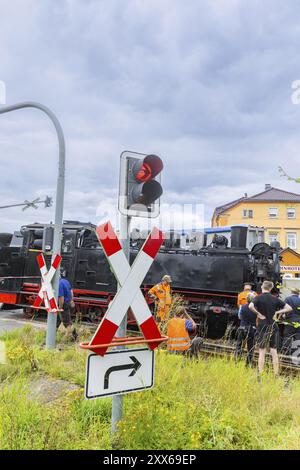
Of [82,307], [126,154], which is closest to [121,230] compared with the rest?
[126,154]

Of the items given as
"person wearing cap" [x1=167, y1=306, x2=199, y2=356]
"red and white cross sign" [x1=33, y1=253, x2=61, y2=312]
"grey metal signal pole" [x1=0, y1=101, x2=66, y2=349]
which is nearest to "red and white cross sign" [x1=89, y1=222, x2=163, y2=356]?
"person wearing cap" [x1=167, y1=306, x2=199, y2=356]

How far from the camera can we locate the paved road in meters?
11.7

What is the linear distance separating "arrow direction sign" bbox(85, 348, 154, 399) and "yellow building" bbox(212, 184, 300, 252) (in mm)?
44526

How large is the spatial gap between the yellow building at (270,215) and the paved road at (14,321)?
1372 inches

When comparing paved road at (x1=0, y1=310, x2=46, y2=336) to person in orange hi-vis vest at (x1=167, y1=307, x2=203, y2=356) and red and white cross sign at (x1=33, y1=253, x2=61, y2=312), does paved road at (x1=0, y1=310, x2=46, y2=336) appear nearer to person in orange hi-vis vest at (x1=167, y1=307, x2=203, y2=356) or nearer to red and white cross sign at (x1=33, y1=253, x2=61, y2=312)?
red and white cross sign at (x1=33, y1=253, x2=61, y2=312)

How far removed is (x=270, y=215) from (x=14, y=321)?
39.9 m

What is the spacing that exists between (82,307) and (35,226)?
3.65 meters

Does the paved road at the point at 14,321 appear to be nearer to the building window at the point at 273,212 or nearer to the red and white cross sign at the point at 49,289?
the red and white cross sign at the point at 49,289

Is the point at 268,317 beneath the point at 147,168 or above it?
beneath

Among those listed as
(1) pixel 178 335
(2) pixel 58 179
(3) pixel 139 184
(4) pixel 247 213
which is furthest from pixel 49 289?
(4) pixel 247 213

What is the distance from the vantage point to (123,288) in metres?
3.14

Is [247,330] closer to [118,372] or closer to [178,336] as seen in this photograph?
[178,336]

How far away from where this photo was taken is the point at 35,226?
1525 cm
